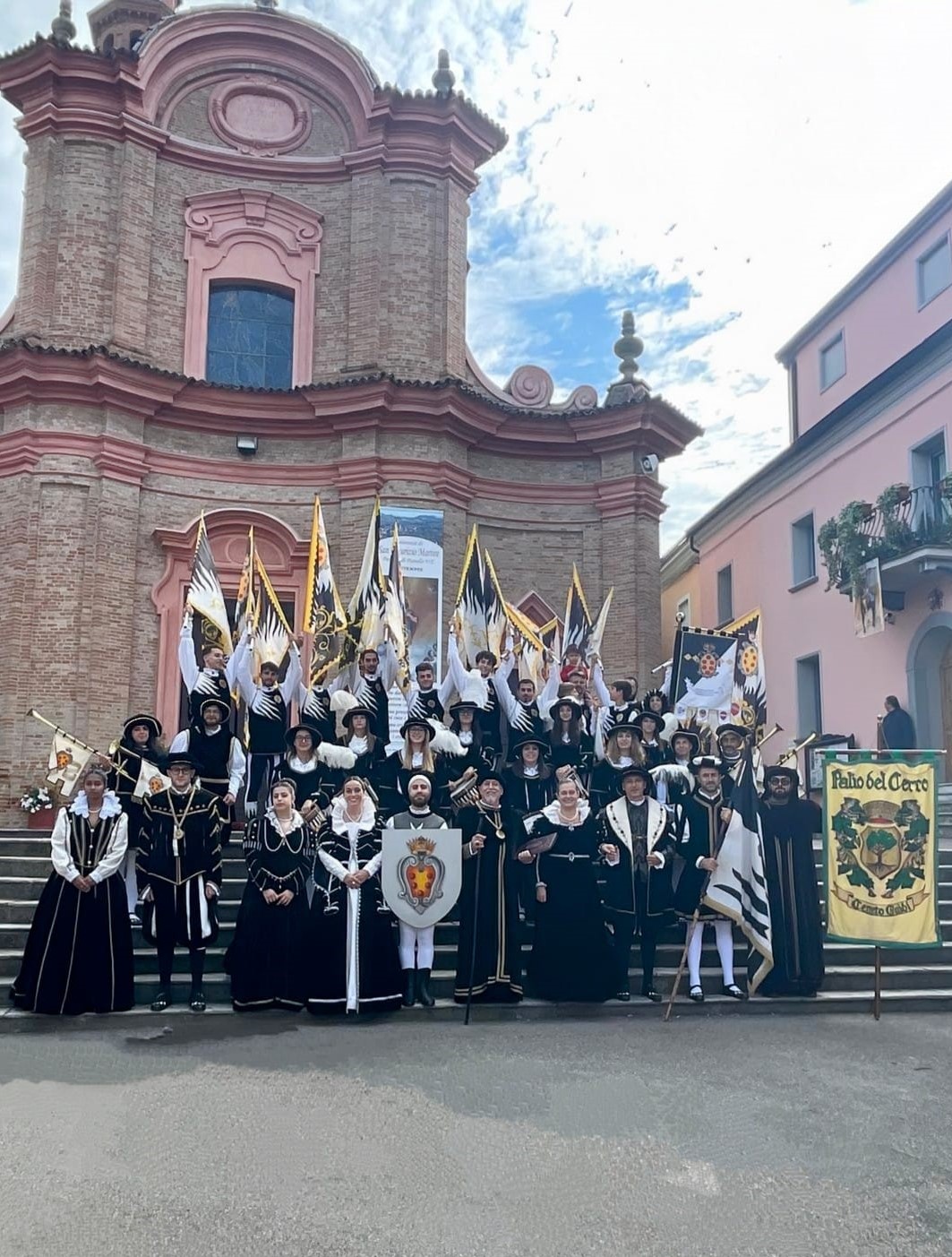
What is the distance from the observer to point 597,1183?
4.59 metres

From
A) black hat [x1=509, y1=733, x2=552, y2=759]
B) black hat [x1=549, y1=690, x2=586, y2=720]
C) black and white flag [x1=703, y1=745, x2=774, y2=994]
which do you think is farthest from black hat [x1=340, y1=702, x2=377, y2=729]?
black and white flag [x1=703, y1=745, x2=774, y2=994]

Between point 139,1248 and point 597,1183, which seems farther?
point 597,1183

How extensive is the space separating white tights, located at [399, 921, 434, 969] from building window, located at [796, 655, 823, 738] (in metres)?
14.6

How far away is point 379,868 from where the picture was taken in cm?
772

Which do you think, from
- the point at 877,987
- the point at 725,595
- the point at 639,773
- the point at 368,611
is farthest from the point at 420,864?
the point at 725,595

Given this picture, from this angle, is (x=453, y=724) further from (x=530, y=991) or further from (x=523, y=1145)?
(x=523, y=1145)

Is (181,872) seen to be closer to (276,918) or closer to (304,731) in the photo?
(276,918)

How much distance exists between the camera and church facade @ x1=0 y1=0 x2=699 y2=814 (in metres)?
14.7

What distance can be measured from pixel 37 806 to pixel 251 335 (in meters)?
7.93

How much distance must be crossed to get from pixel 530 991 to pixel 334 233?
13.0 m

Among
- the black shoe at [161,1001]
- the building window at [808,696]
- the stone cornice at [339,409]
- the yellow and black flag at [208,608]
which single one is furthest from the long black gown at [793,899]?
the building window at [808,696]

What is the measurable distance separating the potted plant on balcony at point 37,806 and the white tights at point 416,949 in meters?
7.42

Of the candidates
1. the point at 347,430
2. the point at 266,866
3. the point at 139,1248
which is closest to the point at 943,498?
the point at 347,430

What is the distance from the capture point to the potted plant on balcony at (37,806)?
13.4 m
